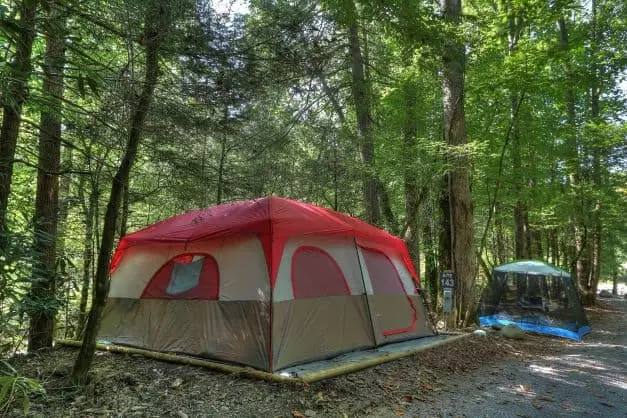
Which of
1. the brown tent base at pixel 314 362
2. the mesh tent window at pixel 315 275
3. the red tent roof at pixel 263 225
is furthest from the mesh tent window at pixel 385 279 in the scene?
the mesh tent window at pixel 315 275

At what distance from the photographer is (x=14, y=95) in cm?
295

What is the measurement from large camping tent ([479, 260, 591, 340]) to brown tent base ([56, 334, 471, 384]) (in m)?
4.31

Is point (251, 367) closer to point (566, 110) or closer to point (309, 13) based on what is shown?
point (309, 13)

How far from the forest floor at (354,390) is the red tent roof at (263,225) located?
1410 millimetres

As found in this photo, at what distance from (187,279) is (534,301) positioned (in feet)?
25.9

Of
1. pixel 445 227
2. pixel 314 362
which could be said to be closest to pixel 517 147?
pixel 445 227

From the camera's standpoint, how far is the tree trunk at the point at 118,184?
375cm

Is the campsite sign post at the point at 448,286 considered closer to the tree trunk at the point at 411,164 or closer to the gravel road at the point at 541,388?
the gravel road at the point at 541,388

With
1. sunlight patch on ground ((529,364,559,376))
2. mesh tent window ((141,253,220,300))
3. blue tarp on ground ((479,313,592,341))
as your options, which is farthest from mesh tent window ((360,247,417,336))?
blue tarp on ground ((479,313,592,341))

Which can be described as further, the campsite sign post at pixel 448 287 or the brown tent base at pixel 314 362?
the campsite sign post at pixel 448 287

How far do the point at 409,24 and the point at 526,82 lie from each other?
3588 millimetres

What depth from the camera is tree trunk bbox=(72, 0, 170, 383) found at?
3.75 m

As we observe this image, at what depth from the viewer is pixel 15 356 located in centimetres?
478

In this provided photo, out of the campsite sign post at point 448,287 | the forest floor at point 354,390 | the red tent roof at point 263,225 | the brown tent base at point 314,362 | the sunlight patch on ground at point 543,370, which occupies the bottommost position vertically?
the sunlight patch on ground at point 543,370
